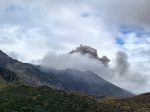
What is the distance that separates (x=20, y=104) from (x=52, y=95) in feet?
74.6

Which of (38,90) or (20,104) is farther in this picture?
(38,90)

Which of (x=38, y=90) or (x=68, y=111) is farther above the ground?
(x=38, y=90)

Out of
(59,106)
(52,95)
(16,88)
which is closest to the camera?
(59,106)

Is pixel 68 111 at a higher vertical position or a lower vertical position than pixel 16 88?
lower

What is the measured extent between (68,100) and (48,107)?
51.1 feet

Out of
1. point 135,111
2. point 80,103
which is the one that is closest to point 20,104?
point 80,103

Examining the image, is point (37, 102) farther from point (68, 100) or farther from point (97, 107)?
point (97, 107)

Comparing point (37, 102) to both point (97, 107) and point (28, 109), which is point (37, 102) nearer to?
point (28, 109)

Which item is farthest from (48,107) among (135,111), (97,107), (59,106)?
(135,111)

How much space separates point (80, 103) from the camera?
531 ft

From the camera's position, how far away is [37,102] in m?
154

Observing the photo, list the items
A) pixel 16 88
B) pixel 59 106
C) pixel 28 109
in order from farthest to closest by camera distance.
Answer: pixel 16 88 → pixel 59 106 → pixel 28 109

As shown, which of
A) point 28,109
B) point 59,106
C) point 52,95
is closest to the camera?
point 28,109

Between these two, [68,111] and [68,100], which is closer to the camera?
[68,111]
